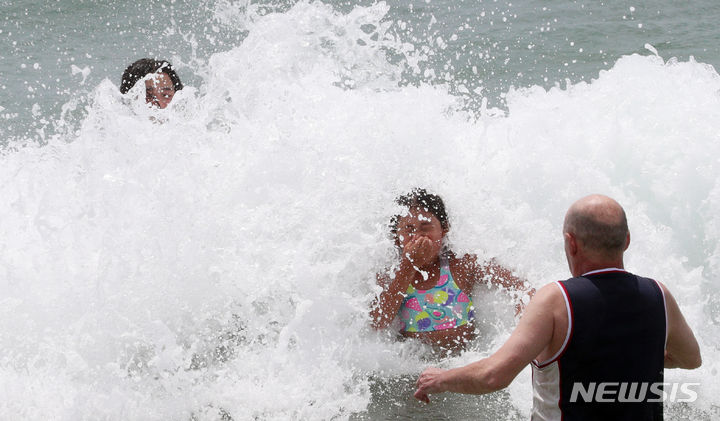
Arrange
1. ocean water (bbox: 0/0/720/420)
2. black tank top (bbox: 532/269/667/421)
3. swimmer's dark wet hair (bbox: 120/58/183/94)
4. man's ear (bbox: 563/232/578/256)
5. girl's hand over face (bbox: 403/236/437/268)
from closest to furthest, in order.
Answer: black tank top (bbox: 532/269/667/421), man's ear (bbox: 563/232/578/256), ocean water (bbox: 0/0/720/420), girl's hand over face (bbox: 403/236/437/268), swimmer's dark wet hair (bbox: 120/58/183/94)

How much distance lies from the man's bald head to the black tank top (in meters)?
0.07

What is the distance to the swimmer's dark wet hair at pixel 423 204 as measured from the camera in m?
4.16

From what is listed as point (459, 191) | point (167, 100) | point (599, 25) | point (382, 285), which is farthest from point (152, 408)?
point (599, 25)

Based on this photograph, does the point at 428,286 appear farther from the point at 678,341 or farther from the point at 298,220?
the point at 678,341

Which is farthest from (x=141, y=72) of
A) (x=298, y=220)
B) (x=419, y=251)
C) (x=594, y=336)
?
(x=594, y=336)

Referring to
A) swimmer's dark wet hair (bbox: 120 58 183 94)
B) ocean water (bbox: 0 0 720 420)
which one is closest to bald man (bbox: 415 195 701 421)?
ocean water (bbox: 0 0 720 420)

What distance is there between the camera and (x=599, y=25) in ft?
30.3

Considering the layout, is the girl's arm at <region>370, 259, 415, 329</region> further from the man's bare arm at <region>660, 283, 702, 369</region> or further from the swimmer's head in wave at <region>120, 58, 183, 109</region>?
the swimmer's head in wave at <region>120, 58, 183, 109</region>

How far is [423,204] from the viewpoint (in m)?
4.16

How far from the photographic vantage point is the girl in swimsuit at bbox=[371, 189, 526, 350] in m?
4.02

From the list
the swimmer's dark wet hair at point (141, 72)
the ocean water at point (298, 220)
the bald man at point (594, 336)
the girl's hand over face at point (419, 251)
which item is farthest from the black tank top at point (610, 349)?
the swimmer's dark wet hair at point (141, 72)

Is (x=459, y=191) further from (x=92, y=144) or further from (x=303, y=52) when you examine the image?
(x=92, y=144)

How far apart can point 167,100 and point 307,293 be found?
2186 millimetres

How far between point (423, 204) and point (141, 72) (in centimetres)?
255
